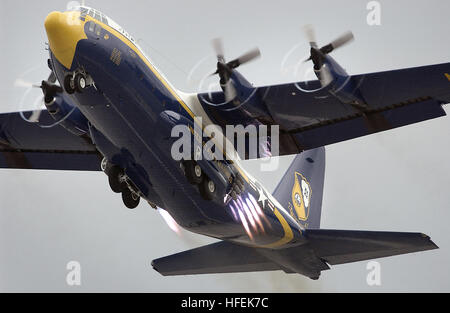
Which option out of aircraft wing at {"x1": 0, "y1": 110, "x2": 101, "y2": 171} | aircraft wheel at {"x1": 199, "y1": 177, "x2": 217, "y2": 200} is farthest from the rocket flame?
aircraft wing at {"x1": 0, "y1": 110, "x2": 101, "y2": 171}

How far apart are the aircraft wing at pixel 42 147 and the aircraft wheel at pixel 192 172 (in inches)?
191

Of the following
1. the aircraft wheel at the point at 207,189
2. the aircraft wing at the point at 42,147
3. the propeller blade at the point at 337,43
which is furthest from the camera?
the aircraft wing at the point at 42,147

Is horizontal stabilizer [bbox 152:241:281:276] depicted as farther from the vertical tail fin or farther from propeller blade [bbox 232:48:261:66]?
propeller blade [bbox 232:48:261:66]

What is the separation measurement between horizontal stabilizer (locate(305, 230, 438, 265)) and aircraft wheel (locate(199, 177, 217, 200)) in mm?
4239

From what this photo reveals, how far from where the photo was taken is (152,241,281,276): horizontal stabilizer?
78.6 feet

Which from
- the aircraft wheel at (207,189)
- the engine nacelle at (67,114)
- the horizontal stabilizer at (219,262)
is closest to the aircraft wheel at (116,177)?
the engine nacelle at (67,114)

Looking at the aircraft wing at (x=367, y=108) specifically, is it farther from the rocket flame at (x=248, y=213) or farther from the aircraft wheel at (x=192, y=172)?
the aircraft wheel at (x=192, y=172)

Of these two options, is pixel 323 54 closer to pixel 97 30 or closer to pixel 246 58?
pixel 246 58

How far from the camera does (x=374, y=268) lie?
31.5 m

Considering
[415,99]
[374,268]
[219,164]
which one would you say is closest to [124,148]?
[219,164]

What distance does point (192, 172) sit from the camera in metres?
19.5

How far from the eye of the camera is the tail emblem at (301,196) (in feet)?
85.3

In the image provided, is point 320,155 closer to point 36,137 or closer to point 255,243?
point 255,243

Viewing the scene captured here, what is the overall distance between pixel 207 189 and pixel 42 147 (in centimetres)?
719
